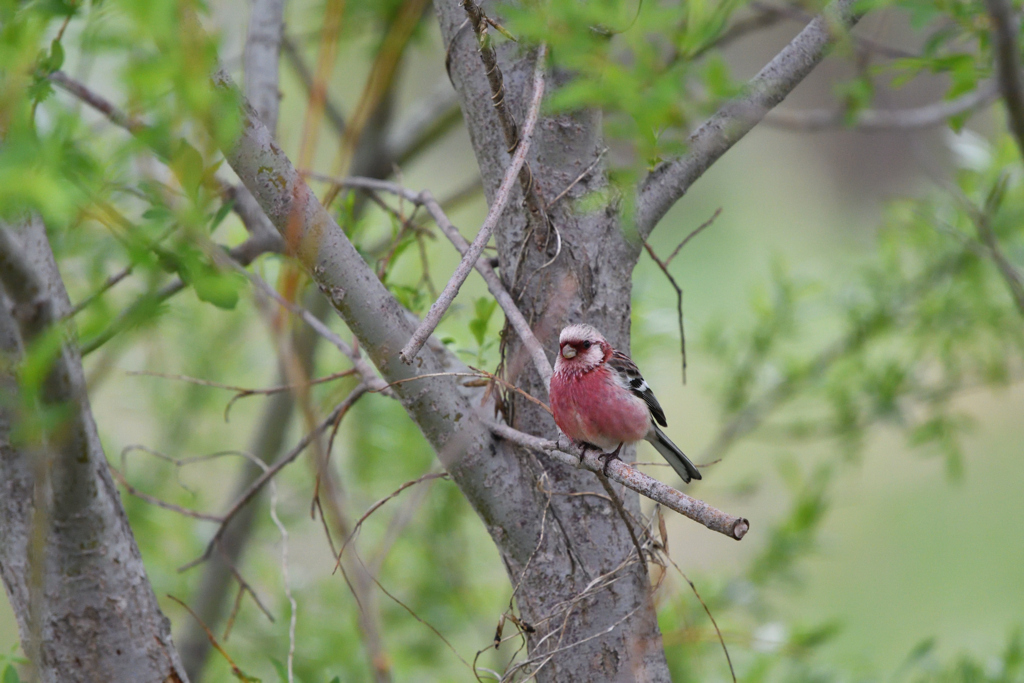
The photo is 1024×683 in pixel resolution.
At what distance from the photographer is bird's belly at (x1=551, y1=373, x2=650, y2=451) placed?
194 centimetres

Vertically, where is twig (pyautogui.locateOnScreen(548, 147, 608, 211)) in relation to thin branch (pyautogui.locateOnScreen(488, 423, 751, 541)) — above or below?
above

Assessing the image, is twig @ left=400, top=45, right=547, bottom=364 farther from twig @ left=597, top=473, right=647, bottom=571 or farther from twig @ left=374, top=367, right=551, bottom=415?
twig @ left=597, top=473, right=647, bottom=571

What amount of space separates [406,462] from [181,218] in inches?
119

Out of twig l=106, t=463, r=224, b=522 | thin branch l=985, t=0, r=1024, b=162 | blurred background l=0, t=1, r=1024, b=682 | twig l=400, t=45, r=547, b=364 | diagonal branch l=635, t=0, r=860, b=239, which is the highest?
blurred background l=0, t=1, r=1024, b=682

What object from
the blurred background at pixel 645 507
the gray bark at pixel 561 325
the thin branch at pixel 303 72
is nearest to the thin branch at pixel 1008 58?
the gray bark at pixel 561 325

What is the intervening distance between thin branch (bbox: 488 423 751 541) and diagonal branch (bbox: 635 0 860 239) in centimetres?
52

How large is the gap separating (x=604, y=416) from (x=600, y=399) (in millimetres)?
47

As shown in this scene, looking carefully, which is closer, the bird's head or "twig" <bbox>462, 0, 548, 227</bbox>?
"twig" <bbox>462, 0, 548, 227</bbox>

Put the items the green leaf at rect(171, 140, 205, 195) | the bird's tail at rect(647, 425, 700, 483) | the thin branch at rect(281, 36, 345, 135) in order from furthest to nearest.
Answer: the thin branch at rect(281, 36, 345, 135) < the bird's tail at rect(647, 425, 700, 483) < the green leaf at rect(171, 140, 205, 195)

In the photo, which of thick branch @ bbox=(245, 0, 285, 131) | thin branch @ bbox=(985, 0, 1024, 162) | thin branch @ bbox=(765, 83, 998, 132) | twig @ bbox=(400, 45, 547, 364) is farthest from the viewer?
thin branch @ bbox=(765, 83, 998, 132)

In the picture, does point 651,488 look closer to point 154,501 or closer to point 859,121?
point 154,501

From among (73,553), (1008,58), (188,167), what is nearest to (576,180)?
(1008,58)

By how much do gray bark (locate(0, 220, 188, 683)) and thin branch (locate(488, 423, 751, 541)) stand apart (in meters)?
0.74

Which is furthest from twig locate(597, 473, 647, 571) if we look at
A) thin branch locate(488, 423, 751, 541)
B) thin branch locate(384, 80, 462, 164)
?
thin branch locate(384, 80, 462, 164)
